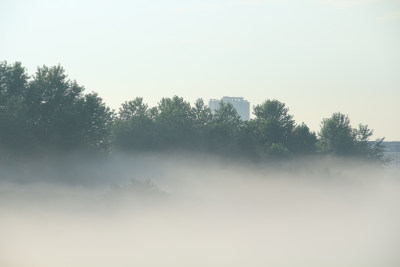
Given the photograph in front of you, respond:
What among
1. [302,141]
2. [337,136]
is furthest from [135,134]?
[337,136]

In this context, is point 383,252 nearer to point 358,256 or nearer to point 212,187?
point 358,256

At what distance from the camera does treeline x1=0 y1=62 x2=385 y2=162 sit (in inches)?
2638

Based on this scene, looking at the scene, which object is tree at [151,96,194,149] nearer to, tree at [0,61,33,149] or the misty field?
the misty field

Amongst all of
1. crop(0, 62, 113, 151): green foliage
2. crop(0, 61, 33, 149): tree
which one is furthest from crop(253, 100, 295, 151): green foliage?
crop(0, 61, 33, 149): tree

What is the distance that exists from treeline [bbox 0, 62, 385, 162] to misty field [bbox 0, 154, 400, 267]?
1967 mm

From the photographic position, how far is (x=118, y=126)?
83312mm

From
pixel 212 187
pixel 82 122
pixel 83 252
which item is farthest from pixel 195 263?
pixel 212 187

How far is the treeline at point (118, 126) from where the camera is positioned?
67000 millimetres

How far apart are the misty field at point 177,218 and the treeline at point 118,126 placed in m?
1.97

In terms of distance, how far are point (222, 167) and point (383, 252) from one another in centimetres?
3759

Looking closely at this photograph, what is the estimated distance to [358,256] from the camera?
5366cm

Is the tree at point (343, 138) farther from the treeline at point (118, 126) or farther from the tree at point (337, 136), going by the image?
the treeline at point (118, 126)

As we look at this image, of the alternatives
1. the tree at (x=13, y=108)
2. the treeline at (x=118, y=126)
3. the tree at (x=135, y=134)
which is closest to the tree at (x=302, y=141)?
the treeline at (x=118, y=126)

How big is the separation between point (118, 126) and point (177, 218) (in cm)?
2688
